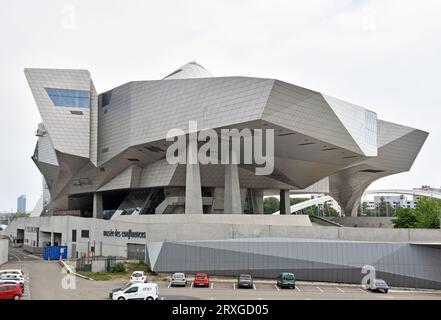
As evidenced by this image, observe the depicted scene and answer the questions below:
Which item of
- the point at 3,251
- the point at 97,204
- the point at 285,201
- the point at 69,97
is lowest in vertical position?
the point at 3,251

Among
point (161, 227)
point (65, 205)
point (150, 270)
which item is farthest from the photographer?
point (65, 205)

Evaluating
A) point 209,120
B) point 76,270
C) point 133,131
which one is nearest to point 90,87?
point 133,131

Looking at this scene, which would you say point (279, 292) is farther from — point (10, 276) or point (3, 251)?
point (3, 251)

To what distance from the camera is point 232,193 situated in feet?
184

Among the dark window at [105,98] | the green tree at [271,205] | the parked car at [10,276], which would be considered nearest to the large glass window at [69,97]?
the dark window at [105,98]

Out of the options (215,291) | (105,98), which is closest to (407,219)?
(215,291)

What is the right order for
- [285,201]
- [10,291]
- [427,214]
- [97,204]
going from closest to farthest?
[10,291], [427,214], [97,204], [285,201]

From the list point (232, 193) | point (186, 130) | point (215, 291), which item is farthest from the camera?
point (232, 193)

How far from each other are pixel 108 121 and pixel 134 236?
24.2 meters

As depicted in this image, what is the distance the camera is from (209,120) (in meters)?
50.9

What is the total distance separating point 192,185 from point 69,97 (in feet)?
78.3

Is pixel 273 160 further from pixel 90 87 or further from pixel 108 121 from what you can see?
pixel 90 87

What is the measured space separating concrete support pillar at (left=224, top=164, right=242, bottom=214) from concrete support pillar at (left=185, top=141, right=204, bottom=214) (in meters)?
4.03

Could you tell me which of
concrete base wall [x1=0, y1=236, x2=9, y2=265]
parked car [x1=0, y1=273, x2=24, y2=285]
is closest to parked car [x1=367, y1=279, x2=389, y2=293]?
parked car [x1=0, y1=273, x2=24, y2=285]
